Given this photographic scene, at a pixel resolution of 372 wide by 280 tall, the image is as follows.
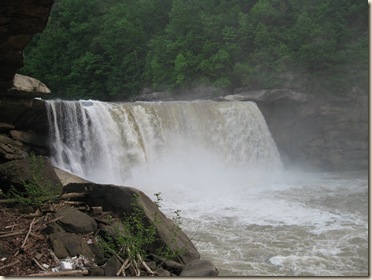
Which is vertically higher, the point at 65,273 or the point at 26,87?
the point at 26,87

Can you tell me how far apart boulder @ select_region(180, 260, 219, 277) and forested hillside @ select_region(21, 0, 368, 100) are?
14.4 m

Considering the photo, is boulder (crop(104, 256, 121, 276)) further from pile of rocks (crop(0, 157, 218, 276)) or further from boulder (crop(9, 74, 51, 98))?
boulder (crop(9, 74, 51, 98))

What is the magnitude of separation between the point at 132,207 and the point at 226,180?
31.2 ft

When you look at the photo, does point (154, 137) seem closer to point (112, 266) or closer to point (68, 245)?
point (68, 245)

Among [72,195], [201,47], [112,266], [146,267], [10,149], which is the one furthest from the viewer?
[201,47]

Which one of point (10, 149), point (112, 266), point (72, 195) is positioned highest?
point (10, 149)

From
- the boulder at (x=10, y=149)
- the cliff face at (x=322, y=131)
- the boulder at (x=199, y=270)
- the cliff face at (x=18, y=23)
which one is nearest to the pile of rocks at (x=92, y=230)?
the boulder at (x=199, y=270)

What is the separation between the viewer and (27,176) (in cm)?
591

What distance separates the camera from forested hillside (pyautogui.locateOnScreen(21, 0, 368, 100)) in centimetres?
1880

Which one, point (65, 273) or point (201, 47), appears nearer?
point (65, 273)

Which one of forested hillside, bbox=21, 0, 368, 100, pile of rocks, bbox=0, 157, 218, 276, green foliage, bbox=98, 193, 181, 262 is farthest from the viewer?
forested hillside, bbox=21, 0, 368, 100

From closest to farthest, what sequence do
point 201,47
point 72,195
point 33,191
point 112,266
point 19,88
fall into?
point 112,266, point 33,191, point 72,195, point 19,88, point 201,47

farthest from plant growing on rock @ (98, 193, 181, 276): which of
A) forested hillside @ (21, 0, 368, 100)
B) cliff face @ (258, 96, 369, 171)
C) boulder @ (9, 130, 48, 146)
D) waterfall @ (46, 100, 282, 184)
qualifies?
forested hillside @ (21, 0, 368, 100)

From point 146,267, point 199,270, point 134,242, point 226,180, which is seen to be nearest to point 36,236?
point 134,242
